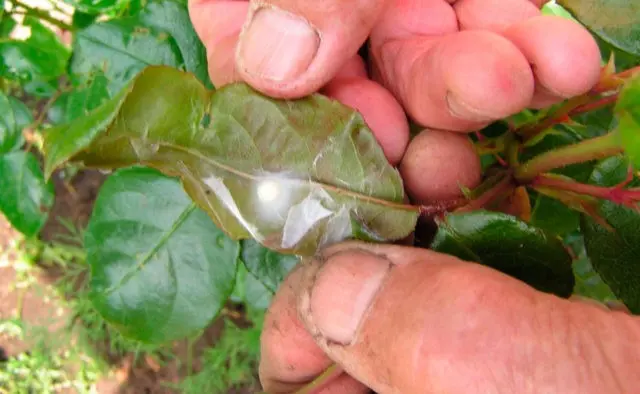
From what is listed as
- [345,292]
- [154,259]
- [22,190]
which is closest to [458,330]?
[345,292]

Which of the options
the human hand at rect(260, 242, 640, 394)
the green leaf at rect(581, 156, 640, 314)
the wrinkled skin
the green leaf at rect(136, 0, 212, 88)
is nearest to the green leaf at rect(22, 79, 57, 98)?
the green leaf at rect(136, 0, 212, 88)

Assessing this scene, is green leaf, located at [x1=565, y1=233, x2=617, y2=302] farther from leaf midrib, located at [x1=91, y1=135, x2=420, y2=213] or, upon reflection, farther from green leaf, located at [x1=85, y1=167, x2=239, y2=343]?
green leaf, located at [x1=85, y1=167, x2=239, y2=343]

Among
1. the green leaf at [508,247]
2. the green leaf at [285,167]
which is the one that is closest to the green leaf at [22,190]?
the green leaf at [285,167]

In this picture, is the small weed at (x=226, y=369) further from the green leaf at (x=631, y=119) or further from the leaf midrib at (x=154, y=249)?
the green leaf at (x=631, y=119)

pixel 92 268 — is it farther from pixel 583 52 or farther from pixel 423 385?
pixel 583 52

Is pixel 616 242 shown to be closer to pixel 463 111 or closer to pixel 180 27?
pixel 463 111

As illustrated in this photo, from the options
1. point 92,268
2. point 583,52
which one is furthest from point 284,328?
point 583,52

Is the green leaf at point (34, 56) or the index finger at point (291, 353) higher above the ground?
the green leaf at point (34, 56)
